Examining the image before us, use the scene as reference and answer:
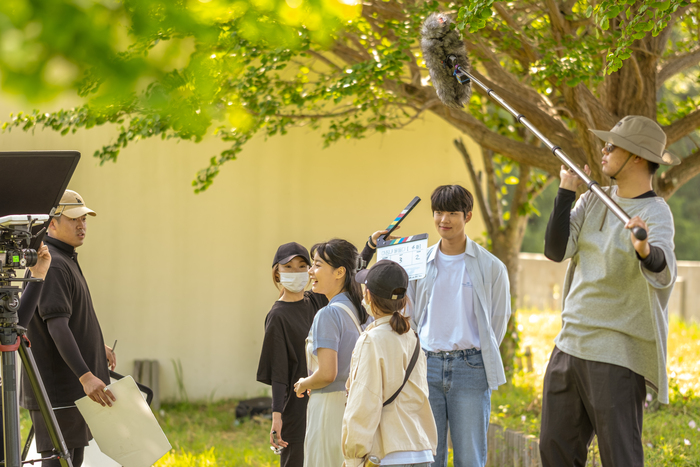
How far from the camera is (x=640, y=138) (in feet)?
8.86

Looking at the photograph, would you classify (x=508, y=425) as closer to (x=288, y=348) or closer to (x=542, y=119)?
(x=288, y=348)

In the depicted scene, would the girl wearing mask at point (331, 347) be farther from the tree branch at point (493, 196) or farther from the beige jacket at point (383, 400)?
the tree branch at point (493, 196)

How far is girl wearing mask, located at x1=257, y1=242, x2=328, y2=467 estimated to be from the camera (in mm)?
3412

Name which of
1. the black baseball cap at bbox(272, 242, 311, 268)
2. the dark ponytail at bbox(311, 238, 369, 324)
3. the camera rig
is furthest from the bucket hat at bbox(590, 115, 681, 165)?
the camera rig

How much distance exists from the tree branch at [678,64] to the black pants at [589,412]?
3258 mm

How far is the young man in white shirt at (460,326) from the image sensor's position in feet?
10.7

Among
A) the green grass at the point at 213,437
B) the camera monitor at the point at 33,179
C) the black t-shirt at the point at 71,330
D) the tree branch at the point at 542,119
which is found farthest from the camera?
the tree branch at the point at 542,119

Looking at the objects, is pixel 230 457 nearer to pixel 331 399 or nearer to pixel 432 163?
pixel 331 399

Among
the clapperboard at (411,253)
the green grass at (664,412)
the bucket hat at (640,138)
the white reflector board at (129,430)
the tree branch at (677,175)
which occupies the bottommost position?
the green grass at (664,412)

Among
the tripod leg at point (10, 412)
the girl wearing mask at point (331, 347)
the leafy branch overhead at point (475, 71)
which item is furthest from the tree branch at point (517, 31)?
the tripod leg at point (10, 412)

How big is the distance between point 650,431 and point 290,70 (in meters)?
4.72

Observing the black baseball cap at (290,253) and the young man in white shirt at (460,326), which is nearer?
the young man in white shirt at (460,326)

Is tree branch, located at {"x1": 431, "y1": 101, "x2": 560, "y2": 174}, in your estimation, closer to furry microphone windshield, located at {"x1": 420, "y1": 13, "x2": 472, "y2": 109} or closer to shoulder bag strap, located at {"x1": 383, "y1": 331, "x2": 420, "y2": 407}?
furry microphone windshield, located at {"x1": 420, "y1": 13, "x2": 472, "y2": 109}

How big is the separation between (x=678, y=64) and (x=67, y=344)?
191 inches
